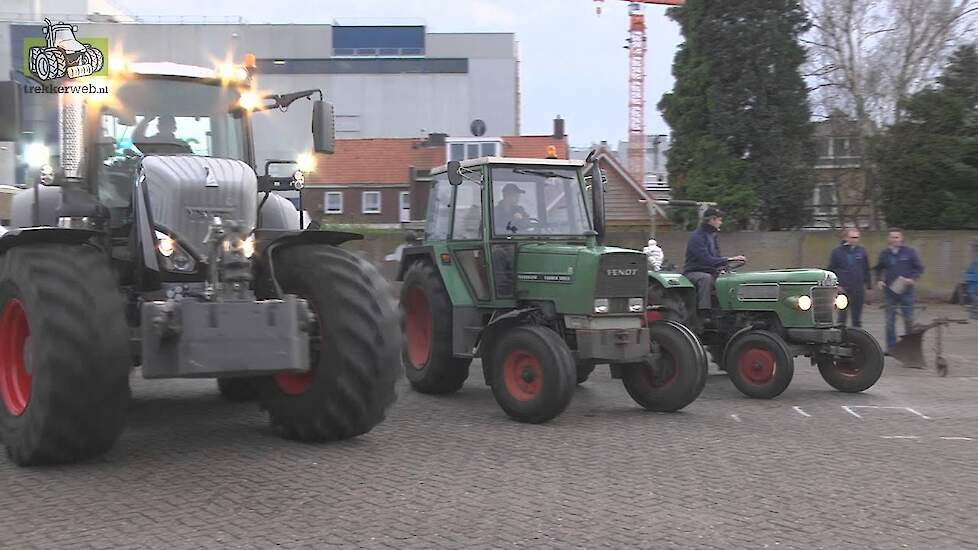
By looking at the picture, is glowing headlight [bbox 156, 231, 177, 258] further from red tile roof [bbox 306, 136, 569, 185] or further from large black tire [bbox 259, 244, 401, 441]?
red tile roof [bbox 306, 136, 569, 185]

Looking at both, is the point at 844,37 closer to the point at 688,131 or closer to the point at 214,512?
the point at 688,131

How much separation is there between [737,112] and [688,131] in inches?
60.2

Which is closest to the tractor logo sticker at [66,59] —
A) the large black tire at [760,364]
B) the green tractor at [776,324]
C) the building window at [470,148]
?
the green tractor at [776,324]

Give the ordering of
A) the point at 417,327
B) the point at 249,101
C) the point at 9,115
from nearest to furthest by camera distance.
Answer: the point at 9,115, the point at 249,101, the point at 417,327

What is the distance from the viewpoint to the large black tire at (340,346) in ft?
22.2

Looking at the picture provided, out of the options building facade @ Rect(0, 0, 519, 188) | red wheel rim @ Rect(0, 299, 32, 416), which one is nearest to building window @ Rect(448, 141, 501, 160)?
building facade @ Rect(0, 0, 519, 188)

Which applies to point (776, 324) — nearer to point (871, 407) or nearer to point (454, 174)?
point (871, 407)

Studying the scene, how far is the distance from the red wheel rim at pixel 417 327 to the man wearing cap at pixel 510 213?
126cm

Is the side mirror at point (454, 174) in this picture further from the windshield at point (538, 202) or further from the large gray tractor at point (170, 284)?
the large gray tractor at point (170, 284)

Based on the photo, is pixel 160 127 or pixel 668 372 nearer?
pixel 160 127

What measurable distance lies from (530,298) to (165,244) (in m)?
3.63

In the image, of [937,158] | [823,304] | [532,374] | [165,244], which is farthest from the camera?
[937,158]

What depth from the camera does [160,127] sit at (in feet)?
24.2

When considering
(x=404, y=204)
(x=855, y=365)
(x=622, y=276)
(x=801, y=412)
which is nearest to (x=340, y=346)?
(x=622, y=276)
